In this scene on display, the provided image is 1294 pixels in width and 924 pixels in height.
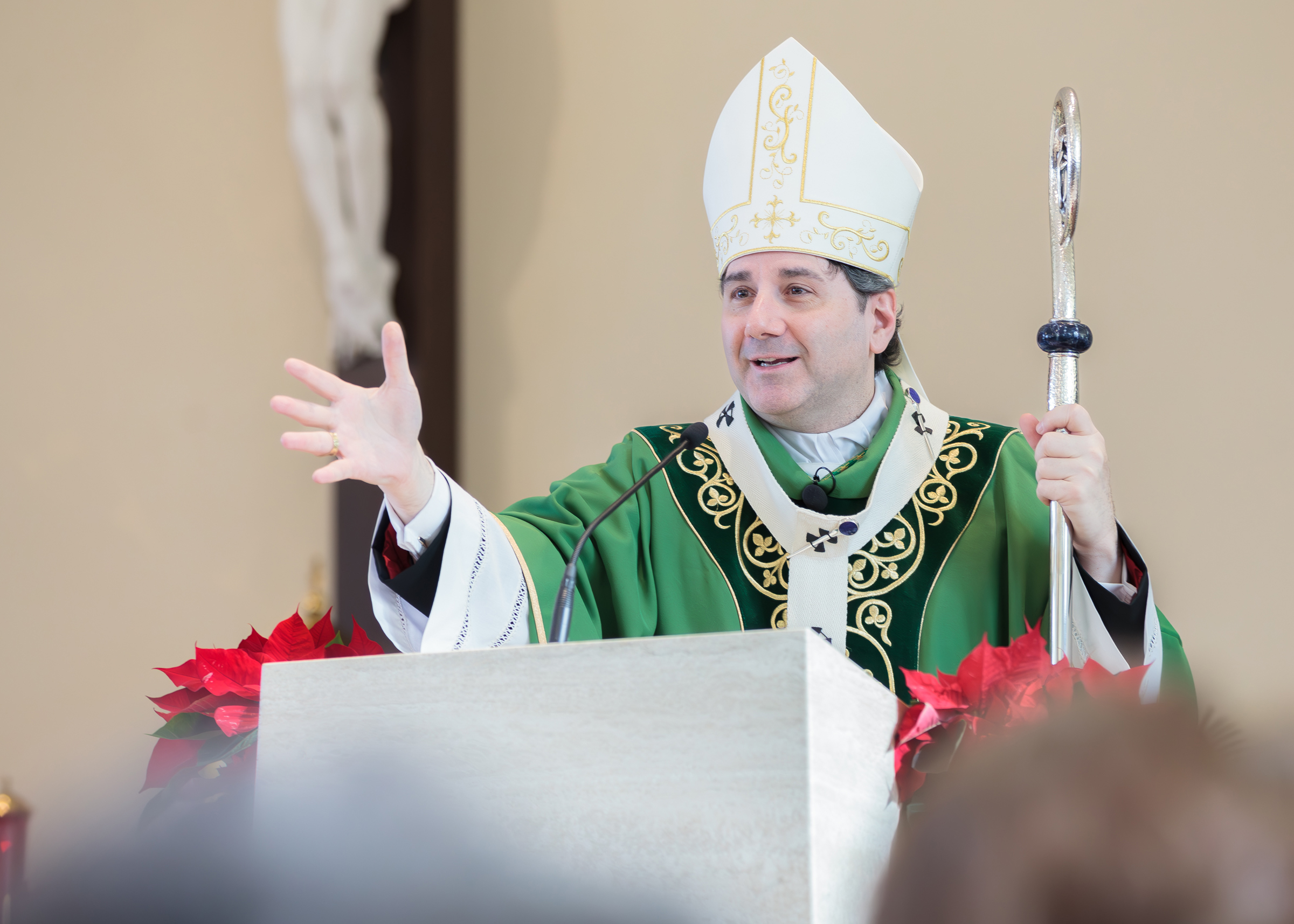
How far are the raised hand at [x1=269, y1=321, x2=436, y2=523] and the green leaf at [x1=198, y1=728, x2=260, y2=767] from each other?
0.36m

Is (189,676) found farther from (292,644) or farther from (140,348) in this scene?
(140,348)

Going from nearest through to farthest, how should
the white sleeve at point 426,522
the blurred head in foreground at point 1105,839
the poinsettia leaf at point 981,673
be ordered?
1. the blurred head in foreground at point 1105,839
2. the poinsettia leaf at point 981,673
3. the white sleeve at point 426,522

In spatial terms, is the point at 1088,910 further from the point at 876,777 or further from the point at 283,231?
the point at 283,231

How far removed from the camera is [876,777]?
140cm

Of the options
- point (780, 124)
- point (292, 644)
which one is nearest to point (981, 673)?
point (292, 644)

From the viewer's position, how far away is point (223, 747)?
190cm

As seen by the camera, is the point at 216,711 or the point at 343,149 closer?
the point at 216,711

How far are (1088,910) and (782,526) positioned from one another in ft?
7.47

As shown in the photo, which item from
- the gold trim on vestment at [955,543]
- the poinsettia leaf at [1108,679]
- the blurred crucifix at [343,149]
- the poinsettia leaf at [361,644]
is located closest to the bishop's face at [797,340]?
the gold trim on vestment at [955,543]

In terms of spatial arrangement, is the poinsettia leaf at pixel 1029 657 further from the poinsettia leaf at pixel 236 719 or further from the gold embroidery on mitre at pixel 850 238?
the gold embroidery on mitre at pixel 850 238

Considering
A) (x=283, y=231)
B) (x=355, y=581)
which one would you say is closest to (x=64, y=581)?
(x=355, y=581)

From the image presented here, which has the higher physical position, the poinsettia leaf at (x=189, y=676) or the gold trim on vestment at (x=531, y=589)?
the gold trim on vestment at (x=531, y=589)

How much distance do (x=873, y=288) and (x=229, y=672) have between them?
1627 millimetres

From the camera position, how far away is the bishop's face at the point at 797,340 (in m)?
2.83
